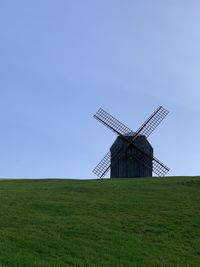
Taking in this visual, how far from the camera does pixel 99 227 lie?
26078 millimetres

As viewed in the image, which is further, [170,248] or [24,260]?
[170,248]

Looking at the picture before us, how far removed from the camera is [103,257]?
71.9ft

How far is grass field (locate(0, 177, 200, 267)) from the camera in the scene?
71.4 feet

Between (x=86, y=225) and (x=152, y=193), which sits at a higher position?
(x=152, y=193)

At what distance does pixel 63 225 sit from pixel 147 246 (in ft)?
12.5

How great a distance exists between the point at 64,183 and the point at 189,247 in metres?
19.3

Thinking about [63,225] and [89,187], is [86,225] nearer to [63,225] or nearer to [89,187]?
[63,225]

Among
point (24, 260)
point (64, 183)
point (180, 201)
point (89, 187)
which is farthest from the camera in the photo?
point (64, 183)

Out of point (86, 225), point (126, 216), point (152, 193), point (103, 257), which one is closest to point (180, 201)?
point (152, 193)

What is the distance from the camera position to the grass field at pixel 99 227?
21.8 metres

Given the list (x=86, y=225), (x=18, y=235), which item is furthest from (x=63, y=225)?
(x=18, y=235)

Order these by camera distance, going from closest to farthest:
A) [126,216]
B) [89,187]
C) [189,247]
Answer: [189,247] < [126,216] < [89,187]

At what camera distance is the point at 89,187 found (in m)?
39.2

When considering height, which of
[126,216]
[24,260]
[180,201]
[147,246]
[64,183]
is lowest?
[24,260]
